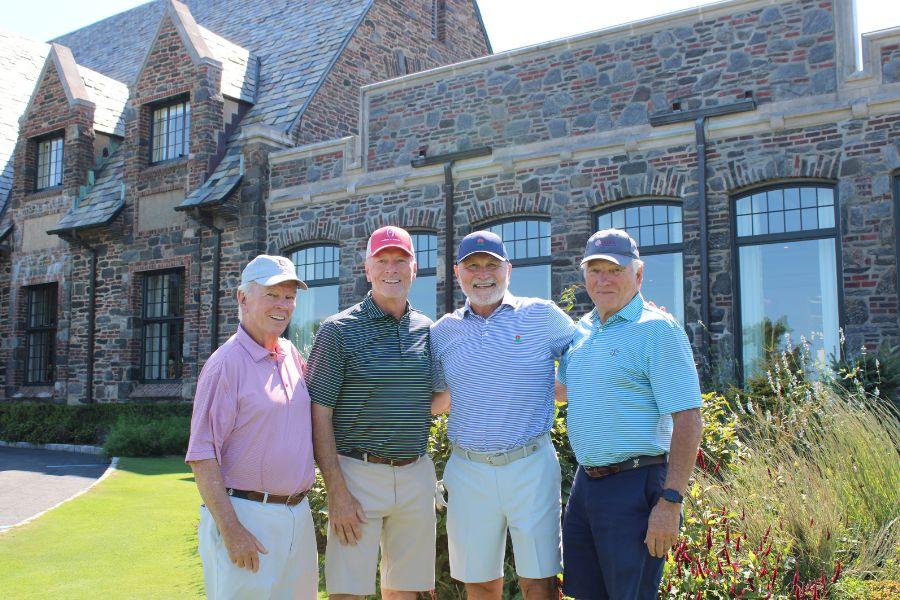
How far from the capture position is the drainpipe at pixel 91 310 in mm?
18047

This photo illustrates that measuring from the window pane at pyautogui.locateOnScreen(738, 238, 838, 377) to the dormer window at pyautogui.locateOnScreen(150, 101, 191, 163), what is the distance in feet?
38.9

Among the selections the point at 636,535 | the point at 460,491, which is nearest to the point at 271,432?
the point at 460,491

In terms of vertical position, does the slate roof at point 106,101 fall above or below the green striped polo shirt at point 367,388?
above

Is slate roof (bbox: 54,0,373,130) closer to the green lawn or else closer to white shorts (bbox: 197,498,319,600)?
the green lawn

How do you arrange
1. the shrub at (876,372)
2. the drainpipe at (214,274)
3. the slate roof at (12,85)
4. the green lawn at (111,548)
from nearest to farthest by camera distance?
the green lawn at (111,548) → the shrub at (876,372) → the drainpipe at (214,274) → the slate roof at (12,85)

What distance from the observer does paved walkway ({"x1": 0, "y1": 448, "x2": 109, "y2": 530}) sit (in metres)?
9.91

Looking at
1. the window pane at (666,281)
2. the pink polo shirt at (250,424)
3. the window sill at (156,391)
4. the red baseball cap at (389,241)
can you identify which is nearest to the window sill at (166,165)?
the window sill at (156,391)

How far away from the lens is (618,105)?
11977 mm

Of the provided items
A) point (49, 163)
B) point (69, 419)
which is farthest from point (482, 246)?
point (49, 163)

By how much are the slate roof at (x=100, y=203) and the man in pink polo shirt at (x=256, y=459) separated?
15147mm

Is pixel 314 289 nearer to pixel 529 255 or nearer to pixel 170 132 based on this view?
pixel 529 255

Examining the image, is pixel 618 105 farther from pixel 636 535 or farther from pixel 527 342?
pixel 636 535

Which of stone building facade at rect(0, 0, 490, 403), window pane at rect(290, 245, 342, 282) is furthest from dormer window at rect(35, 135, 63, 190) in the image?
window pane at rect(290, 245, 342, 282)

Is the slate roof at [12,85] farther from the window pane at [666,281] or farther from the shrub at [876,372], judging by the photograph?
the shrub at [876,372]
